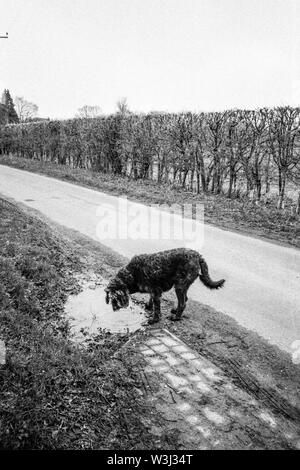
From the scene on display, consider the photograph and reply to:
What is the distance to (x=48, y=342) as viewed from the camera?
18.1ft

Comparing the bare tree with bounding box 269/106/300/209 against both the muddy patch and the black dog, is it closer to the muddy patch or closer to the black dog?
the black dog

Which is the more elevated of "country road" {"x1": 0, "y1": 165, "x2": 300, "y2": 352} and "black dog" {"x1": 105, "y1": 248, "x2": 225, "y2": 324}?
"black dog" {"x1": 105, "y1": 248, "x2": 225, "y2": 324}

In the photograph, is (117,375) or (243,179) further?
(243,179)

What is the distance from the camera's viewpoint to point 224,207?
50.7ft

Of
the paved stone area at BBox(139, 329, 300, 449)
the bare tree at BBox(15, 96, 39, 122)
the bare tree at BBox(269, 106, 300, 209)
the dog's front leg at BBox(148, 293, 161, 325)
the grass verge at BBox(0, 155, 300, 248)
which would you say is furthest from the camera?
the bare tree at BBox(15, 96, 39, 122)

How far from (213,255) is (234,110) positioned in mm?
9976

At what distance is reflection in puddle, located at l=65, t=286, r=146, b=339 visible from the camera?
641 centimetres

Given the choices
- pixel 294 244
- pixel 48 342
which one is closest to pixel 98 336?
pixel 48 342

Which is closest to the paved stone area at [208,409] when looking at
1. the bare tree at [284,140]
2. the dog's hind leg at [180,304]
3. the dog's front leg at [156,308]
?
the dog's front leg at [156,308]

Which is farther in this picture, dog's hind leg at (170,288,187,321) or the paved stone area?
dog's hind leg at (170,288,187,321)

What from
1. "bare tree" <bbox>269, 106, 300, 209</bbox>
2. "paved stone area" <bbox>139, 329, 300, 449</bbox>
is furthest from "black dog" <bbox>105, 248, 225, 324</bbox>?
"bare tree" <bbox>269, 106, 300, 209</bbox>

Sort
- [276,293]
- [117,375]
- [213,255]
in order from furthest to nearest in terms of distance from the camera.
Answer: [213,255]
[276,293]
[117,375]

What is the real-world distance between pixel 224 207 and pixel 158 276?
9760mm

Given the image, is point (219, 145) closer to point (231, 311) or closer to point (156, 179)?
point (156, 179)
